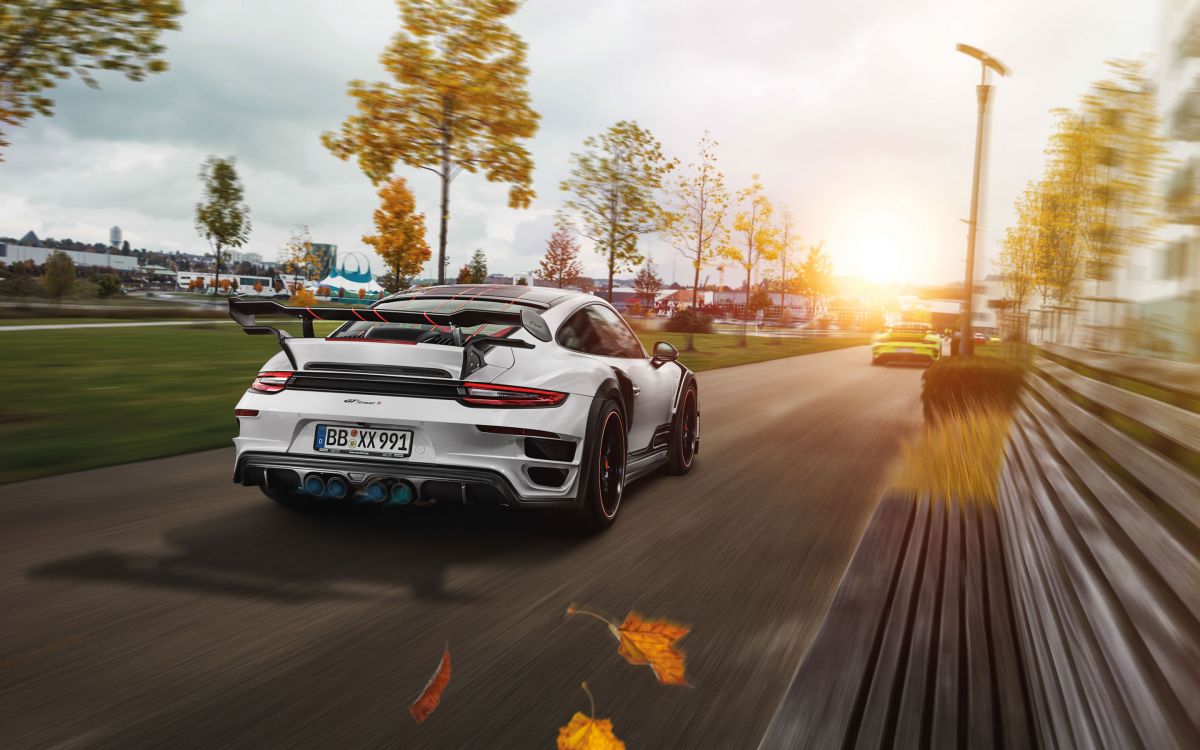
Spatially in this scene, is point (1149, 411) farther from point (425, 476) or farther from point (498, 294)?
point (498, 294)

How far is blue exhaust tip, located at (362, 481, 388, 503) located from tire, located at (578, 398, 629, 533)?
40.4 inches

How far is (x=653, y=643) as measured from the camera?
340cm

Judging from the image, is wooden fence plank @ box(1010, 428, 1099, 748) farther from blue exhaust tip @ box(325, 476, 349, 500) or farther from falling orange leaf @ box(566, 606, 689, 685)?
blue exhaust tip @ box(325, 476, 349, 500)

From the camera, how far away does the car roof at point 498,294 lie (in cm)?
548

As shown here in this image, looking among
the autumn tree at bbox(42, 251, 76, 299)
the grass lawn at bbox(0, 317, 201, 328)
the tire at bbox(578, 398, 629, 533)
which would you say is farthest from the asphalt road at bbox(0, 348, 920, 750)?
the autumn tree at bbox(42, 251, 76, 299)

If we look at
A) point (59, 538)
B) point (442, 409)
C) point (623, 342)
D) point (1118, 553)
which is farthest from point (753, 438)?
point (1118, 553)

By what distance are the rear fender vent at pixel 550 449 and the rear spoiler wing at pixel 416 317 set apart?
492 mm

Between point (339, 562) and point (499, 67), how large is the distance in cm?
1007

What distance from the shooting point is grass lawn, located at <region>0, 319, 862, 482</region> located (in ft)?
24.5

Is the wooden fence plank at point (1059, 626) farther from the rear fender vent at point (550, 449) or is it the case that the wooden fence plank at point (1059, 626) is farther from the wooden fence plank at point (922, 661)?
the rear fender vent at point (550, 449)

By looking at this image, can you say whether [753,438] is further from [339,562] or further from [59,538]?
[59,538]

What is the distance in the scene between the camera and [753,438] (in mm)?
9406

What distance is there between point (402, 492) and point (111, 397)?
26.6ft

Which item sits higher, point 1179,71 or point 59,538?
point 1179,71
